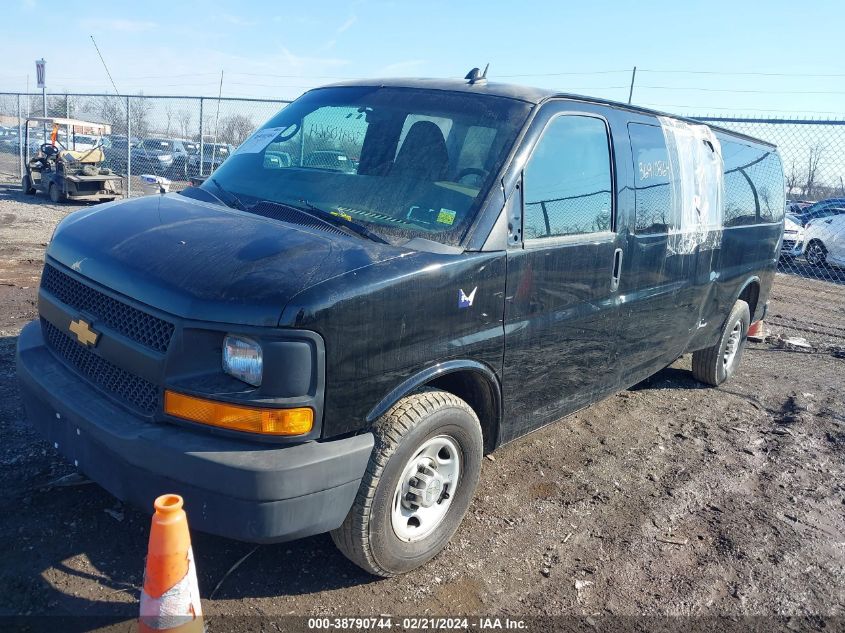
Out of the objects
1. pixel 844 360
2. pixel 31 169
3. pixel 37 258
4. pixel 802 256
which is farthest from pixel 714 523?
pixel 31 169

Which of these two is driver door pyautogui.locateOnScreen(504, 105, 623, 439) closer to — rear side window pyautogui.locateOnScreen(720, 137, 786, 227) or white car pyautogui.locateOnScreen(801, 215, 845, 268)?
rear side window pyautogui.locateOnScreen(720, 137, 786, 227)

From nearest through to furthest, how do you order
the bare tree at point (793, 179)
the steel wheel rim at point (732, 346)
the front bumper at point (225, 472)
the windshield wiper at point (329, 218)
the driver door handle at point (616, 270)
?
the front bumper at point (225, 472), the windshield wiper at point (329, 218), the driver door handle at point (616, 270), the steel wheel rim at point (732, 346), the bare tree at point (793, 179)

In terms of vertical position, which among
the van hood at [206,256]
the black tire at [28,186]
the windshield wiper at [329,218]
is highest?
the windshield wiper at [329,218]

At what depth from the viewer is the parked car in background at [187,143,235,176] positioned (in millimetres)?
14367

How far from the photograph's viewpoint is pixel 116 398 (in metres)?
2.69

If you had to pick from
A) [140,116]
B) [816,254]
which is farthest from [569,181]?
[140,116]

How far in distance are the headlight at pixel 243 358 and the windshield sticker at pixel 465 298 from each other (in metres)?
0.90

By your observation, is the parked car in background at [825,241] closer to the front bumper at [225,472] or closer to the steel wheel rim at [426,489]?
the steel wheel rim at [426,489]

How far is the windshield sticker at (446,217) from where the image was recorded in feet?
9.96

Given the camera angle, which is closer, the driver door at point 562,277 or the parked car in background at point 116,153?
Answer: the driver door at point 562,277

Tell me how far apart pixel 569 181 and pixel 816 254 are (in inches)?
558

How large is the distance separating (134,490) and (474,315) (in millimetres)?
1521

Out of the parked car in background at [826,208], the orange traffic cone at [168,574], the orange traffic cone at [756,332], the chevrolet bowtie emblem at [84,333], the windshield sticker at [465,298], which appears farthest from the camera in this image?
the parked car in background at [826,208]

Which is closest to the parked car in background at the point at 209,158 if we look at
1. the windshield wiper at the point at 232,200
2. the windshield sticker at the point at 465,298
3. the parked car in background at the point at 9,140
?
the windshield wiper at the point at 232,200
